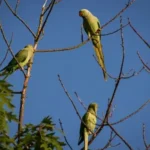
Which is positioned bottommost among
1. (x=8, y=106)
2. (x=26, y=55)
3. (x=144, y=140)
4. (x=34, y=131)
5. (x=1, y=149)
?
(x=144, y=140)

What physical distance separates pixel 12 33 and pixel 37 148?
1.68 meters

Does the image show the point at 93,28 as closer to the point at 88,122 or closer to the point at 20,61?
the point at 20,61

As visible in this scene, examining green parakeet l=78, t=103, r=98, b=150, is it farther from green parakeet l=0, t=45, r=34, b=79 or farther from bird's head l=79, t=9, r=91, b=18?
bird's head l=79, t=9, r=91, b=18

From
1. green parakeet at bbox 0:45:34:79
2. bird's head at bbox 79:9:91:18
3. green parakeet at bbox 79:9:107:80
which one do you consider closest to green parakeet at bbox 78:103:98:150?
green parakeet at bbox 79:9:107:80

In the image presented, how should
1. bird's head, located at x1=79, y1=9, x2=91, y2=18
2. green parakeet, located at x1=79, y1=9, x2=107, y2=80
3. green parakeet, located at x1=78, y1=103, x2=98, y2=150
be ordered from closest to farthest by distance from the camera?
green parakeet, located at x1=78, y1=103, x2=98, y2=150 < green parakeet, located at x1=79, y1=9, x2=107, y2=80 < bird's head, located at x1=79, y1=9, x2=91, y2=18

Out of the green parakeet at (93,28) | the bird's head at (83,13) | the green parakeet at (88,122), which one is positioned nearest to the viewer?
the green parakeet at (88,122)

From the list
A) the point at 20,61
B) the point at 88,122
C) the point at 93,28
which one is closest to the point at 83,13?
the point at 93,28

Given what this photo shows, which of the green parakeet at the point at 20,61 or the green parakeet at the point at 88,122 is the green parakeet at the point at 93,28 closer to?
the green parakeet at the point at 88,122

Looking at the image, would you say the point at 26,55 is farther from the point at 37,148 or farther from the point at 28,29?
the point at 37,148

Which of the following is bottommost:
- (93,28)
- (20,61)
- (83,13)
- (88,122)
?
(88,122)

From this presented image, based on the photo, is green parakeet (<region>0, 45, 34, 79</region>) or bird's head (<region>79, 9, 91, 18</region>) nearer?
green parakeet (<region>0, 45, 34, 79</region>)

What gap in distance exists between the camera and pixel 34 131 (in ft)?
8.01

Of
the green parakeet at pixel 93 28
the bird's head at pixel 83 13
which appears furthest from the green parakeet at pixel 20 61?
the bird's head at pixel 83 13

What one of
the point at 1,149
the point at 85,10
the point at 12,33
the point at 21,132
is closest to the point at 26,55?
the point at 12,33
